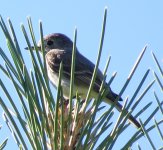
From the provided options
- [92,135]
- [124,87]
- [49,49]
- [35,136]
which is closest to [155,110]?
[124,87]

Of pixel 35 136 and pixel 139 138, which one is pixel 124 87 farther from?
pixel 35 136

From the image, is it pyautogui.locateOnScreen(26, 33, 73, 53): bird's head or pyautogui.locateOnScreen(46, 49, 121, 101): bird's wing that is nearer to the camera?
pyautogui.locateOnScreen(46, 49, 121, 101): bird's wing

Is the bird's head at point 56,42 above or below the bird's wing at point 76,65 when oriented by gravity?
below

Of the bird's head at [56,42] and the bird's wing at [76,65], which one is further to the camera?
the bird's head at [56,42]

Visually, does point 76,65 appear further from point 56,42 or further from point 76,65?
point 56,42

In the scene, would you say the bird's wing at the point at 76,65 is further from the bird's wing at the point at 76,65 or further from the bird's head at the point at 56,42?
the bird's head at the point at 56,42

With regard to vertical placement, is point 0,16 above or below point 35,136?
above

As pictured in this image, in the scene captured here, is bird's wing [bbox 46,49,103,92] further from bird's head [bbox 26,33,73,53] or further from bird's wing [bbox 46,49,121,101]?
bird's head [bbox 26,33,73,53]

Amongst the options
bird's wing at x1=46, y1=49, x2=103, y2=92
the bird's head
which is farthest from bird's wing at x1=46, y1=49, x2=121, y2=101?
the bird's head

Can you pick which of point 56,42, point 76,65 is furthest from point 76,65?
point 56,42

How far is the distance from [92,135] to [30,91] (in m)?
0.29

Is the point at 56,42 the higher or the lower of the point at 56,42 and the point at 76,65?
the lower

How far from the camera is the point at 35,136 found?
53.4 inches

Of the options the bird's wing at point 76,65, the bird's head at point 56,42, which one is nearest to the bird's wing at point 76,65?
the bird's wing at point 76,65
